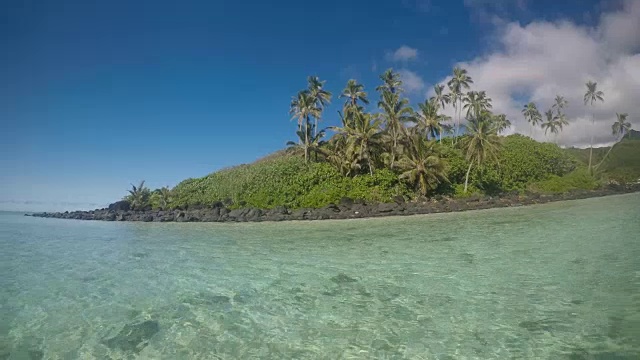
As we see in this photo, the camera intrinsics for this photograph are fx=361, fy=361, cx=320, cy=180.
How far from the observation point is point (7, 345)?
700 centimetres

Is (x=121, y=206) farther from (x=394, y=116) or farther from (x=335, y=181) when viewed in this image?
(x=394, y=116)

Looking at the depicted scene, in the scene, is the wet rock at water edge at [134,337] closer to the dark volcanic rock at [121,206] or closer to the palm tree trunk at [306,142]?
the palm tree trunk at [306,142]

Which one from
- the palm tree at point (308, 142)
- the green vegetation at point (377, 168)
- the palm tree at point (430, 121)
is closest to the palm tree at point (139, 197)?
the green vegetation at point (377, 168)

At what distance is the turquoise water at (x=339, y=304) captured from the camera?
21.1ft

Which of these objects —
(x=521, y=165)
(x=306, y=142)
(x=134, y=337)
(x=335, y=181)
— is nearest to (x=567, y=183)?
(x=521, y=165)

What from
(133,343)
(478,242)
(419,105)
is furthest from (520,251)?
(419,105)

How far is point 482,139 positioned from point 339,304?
44.6 m

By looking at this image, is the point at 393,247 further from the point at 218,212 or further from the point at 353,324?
the point at 218,212

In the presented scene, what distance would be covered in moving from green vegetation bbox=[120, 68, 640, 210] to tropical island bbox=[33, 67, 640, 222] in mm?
145

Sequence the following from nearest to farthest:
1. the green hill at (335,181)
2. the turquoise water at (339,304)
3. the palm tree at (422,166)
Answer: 1. the turquoise water at (339,304)
2. the palm tree at (422,166)
3. the green hill at (335,181)

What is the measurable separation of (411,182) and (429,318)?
129 ft

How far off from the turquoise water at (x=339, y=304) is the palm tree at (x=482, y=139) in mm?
32407

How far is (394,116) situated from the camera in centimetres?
4662

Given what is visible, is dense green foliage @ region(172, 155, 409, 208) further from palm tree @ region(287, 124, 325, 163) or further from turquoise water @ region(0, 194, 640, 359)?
turquoise water @ region(0, 194, 640, 359)
